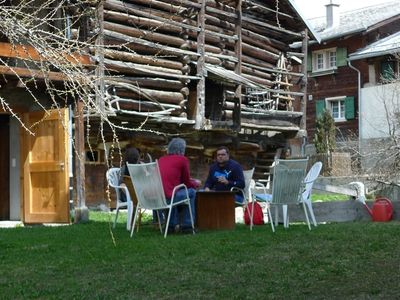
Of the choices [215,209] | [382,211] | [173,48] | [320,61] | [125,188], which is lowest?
[382,211]

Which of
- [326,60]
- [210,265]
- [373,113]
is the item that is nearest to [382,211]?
[210,265]

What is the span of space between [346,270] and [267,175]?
1569 centimetres

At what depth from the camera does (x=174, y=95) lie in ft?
57.0

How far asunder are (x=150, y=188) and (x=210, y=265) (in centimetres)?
258

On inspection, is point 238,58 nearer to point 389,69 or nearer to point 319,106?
point 389,69

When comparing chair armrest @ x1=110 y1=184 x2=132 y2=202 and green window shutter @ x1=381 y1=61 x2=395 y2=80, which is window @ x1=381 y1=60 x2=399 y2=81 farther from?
chair armrest @ x1=110 y1=184 x2=132 y2=202

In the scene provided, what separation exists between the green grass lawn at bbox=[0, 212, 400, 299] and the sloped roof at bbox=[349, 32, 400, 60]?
65.1 ft

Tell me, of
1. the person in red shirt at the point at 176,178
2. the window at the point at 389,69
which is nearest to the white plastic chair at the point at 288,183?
the person in red shirt at the point at 176,178

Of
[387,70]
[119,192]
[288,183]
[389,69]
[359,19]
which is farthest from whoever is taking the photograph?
[359,19]

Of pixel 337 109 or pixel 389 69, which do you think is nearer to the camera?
pixel 389 69

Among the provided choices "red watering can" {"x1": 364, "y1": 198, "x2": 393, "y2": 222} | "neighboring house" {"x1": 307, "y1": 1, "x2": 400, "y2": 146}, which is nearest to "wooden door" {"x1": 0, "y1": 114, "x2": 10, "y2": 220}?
"red watering can" {"x1": 364, "y1": 198, "x2": 393, "y2": 222}

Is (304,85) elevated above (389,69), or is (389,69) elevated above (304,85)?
(389,69)

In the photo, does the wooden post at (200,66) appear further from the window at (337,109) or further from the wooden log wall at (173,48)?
the window at (337,109)

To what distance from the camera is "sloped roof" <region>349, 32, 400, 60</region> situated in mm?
28250
